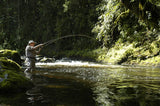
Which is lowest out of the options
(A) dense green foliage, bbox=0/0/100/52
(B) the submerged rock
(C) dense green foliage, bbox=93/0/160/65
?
(B) the submerged rock

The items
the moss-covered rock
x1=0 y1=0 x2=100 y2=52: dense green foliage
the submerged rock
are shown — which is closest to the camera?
the submerged rock

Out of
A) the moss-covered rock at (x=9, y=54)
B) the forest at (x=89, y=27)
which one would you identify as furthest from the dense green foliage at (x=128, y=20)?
the moss-covered rock at (x=9, y=54)

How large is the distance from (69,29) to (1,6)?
20.8 m

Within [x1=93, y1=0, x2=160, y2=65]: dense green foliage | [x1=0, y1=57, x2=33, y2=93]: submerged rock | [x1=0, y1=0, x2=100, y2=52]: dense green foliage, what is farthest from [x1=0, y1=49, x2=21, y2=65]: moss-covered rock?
A: [x1=0, y1=0, x2=100, y2=52]: dense green foliage

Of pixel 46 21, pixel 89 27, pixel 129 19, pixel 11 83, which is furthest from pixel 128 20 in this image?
pixel 46 21

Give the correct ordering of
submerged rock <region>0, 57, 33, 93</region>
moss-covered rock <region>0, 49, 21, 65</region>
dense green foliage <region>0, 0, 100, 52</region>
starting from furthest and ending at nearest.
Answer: dense green foliage <region>0, 0, 100, 52</region>
moss-covered rock <region>0, 49, 21, 65</region>
submerged rock <region>0, 57, 33, 93</region>

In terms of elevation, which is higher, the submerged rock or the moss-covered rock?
the moss-covered rock

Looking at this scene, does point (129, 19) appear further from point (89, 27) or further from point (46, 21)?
point (46, 21)

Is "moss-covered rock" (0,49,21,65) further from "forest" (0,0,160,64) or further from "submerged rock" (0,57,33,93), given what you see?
"submerged rock" (0,57,33,93)

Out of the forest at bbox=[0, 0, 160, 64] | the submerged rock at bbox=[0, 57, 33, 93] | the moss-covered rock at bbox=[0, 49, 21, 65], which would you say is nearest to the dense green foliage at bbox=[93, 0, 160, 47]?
the forest at bbox=[0, 0, 160, 64]

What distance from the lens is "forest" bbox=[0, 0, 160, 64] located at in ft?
31.1

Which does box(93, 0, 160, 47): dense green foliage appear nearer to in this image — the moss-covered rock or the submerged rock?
the submerged rock

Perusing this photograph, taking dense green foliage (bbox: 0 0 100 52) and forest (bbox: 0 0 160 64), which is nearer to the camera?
forest (bbox: 0 0 160 64)

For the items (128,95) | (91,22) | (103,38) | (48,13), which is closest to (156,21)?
(103,38)
